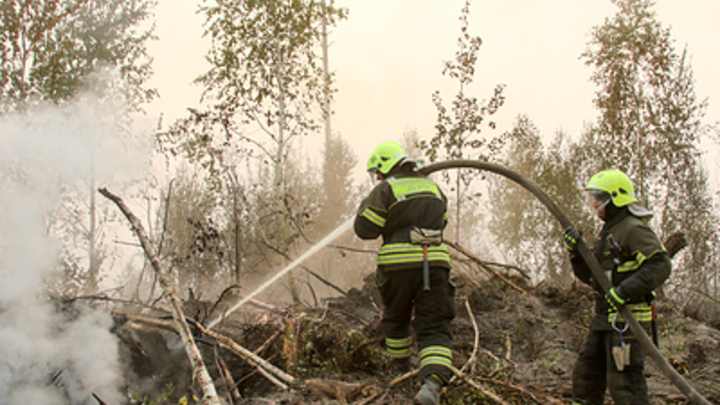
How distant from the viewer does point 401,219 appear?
12.5 feet

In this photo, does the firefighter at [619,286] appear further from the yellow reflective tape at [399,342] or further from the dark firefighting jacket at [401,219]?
the yellow reflective tape at [399,342]

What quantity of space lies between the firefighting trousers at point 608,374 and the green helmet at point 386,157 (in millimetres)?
2010

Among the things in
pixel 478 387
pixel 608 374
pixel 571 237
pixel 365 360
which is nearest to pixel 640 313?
pixel 608 374

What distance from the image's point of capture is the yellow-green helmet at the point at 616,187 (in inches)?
131

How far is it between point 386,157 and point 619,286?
2.04m

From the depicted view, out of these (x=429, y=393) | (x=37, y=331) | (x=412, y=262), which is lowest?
(x=429, y=393)

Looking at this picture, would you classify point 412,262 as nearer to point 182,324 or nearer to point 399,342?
point 399,342

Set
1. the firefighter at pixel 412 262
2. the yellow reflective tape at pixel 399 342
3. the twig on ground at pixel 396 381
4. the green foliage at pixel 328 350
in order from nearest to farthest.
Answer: the firefighter at pixel 412 262 < the twig on ground at pixel 396 381 < the yellow reflective tape at pixel 399 342 < the green foliage at pixel 328 350

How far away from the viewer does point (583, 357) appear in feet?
11.3

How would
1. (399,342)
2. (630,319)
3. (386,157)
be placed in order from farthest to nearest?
(386,157) → (399,342) → (630,319)

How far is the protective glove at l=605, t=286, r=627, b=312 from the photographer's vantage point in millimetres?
3064

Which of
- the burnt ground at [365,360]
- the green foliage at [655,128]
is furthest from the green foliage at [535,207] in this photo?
the burnt ground at [365,360]

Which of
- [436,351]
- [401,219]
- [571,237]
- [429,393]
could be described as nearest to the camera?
[429,393]

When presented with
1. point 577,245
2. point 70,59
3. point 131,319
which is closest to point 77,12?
point 70,59
